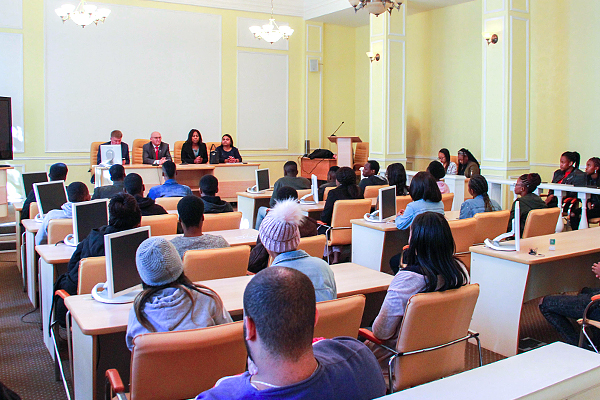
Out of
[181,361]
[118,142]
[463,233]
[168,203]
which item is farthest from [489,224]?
[118,142]

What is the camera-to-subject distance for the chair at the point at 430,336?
2.41 meters

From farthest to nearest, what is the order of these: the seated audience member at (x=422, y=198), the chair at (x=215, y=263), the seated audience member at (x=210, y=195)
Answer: the seated audience member at (x=210, y=195), the seated audience member at (x=422, y=198), the chair at (x=215, y=263)

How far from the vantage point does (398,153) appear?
10.4 metres

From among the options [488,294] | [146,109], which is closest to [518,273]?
[488,294]

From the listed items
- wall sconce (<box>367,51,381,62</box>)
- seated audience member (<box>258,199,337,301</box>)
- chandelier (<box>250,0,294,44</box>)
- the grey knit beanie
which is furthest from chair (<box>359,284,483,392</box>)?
wall sconce (<box>367,51,381,62</box>)

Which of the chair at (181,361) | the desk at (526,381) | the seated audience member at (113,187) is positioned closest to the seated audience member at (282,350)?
the desk at (526,381)

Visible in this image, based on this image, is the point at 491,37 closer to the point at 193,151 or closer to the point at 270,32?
the point at 270,32

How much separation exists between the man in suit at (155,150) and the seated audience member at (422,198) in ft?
17.6

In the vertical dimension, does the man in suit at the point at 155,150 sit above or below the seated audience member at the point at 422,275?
above

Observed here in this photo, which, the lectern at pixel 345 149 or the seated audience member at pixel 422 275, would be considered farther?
the lectern at pixel 345 149

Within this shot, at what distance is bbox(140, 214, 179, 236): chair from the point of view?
14.6 ft

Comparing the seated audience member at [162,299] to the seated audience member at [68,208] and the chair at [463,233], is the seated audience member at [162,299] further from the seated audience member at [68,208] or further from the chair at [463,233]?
the chair at [463,233]

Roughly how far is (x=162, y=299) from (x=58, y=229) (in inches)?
94.3

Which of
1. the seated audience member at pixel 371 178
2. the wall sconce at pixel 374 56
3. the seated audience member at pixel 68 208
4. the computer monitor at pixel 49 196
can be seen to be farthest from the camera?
the wall sconce at pixel 374 56
